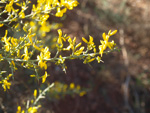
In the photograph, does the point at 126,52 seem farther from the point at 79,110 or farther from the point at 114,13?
the point at 79,110

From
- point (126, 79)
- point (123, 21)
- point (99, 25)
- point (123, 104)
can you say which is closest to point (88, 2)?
point (99, 25)

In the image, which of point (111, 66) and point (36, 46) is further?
point (111, 66)

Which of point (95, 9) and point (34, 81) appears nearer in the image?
point (34, 81)

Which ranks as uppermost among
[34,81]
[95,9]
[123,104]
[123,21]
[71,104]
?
[95,9]

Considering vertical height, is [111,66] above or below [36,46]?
below

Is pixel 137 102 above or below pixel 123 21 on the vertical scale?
below

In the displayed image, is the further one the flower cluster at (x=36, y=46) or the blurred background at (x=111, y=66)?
the blurred background at (x=111, y=66)

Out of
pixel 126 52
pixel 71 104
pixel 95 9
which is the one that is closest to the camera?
pixel 71 104

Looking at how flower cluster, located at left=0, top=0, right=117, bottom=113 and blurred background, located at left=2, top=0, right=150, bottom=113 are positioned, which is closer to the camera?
flower cluster, located at left=0, top=0, right=117, bottom=113
